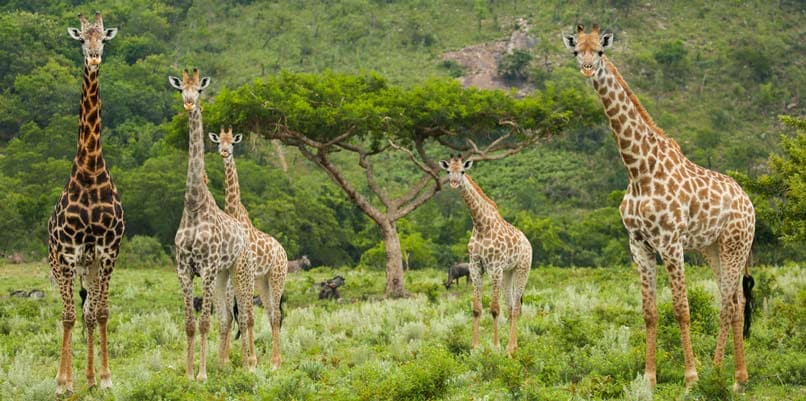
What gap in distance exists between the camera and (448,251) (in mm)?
51125

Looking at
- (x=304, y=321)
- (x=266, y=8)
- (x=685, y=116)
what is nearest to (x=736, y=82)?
(x=685, y=116)

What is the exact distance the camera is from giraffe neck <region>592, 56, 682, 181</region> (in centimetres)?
935

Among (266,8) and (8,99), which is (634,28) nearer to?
(266,8)

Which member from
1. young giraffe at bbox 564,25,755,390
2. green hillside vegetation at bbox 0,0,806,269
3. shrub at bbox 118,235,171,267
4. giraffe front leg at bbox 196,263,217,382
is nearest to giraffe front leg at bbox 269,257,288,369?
giraffe front leg at bbox 196,263,217,382

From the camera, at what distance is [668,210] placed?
9.07 meters

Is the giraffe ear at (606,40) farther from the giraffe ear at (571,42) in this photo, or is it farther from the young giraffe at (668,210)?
the giraffe ear at (571,42)

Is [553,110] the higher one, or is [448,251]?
[553,110]

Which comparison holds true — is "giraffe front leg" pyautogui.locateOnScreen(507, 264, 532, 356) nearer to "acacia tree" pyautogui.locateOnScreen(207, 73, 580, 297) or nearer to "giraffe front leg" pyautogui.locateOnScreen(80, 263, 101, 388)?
"giraffe front leg" pyautogui.locateOnScreen(80, 263, 101, 388)

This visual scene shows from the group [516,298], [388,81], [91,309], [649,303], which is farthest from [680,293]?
[388,81]

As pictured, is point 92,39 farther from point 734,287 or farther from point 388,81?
point 388,81

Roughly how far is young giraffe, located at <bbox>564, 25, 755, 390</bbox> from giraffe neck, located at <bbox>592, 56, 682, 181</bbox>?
11mm

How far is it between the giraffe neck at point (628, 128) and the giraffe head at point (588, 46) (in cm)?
26

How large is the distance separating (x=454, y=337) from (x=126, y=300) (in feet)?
43.2

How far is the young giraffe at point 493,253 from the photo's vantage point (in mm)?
13344
